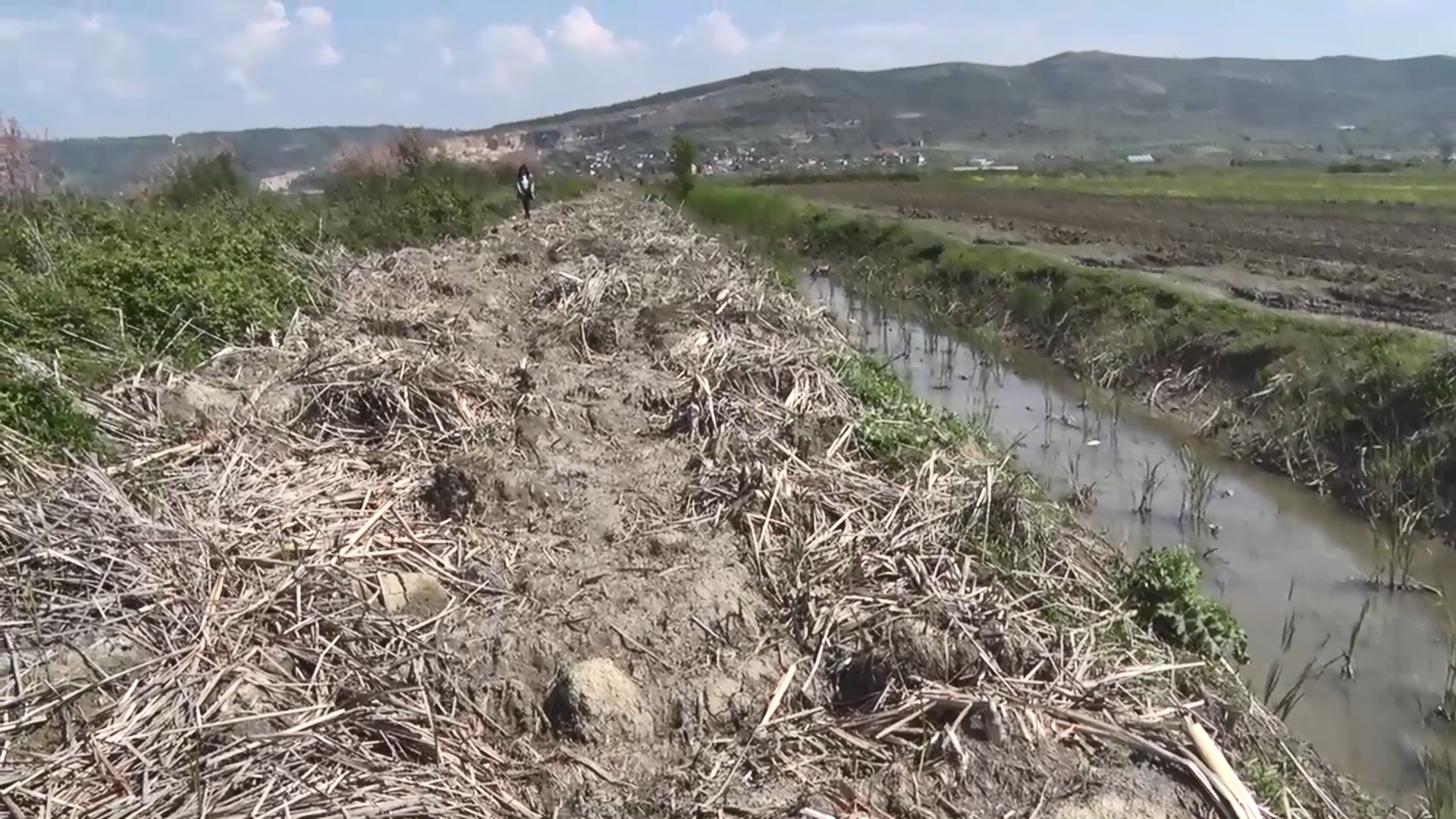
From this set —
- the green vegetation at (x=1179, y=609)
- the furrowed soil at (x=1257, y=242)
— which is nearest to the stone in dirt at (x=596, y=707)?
the green vegetation at (x=1179, y=609)

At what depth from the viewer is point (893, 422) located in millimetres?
7418

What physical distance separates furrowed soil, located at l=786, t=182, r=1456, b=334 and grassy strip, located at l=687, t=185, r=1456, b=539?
1.67 m

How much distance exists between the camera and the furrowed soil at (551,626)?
3594mm

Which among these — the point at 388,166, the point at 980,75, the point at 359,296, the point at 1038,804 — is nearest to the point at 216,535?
the point at 1038,804

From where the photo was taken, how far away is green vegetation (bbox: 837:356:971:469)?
7016 millimetres

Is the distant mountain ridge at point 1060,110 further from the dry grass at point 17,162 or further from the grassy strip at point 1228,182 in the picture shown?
the dry grass at point 17,162

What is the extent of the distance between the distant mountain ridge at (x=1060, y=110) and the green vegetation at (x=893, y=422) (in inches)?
3286

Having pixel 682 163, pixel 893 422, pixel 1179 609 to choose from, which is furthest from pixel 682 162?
pixel 1179 609

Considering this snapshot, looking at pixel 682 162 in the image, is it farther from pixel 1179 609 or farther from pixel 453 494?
pixel 1179 609

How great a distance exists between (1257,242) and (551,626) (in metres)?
19.3

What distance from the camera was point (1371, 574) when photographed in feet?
24.7

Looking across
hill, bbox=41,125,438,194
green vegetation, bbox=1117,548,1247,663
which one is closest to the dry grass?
hill, bbox=41,125,438,194

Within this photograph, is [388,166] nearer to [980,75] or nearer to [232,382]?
[232,382]

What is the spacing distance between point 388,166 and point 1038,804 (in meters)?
23.1
